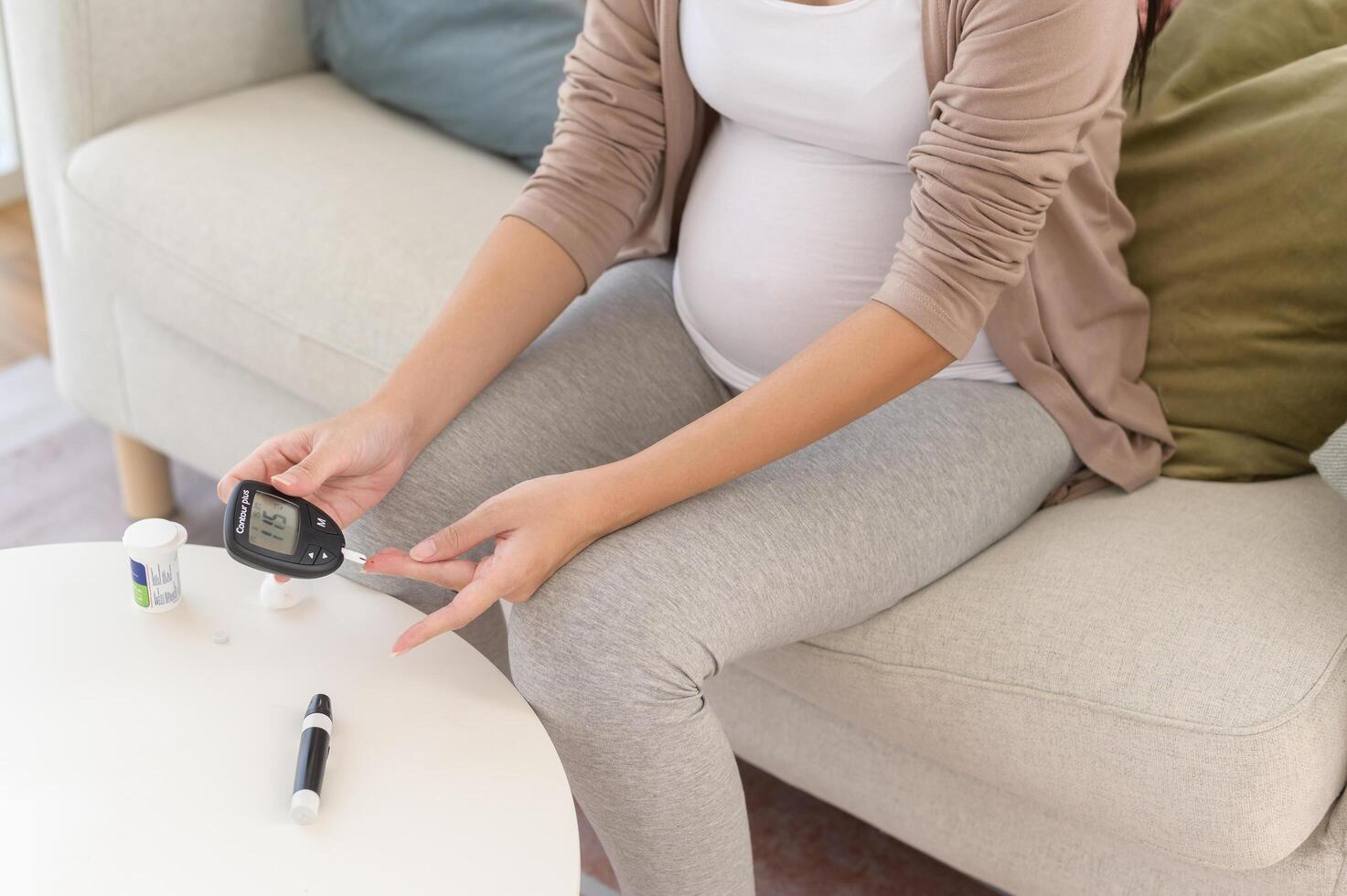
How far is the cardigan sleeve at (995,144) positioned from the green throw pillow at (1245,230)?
0.29 metres

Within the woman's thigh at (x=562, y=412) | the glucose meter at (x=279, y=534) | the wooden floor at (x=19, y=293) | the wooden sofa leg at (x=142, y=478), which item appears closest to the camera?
the glucose meter at (x=279, y=534)

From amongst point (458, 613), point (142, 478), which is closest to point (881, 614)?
point (458, 613)

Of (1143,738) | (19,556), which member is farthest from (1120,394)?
(19,556)

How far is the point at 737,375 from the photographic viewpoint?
3.62ft

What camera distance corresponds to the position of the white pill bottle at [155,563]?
2.76ft

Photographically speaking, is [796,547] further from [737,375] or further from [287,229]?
[287,229]

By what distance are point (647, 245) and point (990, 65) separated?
1.41ft

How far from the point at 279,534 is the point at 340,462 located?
0.09m

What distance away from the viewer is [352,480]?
3.02 ft

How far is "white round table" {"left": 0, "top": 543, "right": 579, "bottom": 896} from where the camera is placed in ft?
2.31

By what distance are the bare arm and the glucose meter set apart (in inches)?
5.2

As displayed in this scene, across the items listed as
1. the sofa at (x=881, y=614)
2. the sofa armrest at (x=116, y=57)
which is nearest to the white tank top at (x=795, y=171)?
the sofa at (x=881, y=614)

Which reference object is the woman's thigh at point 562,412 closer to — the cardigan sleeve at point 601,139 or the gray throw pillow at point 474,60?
the cardigan sleeve at point 601,139

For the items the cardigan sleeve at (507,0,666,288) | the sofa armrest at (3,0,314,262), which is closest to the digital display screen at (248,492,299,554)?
the cardigan sleeve at (507,0,666,288)
